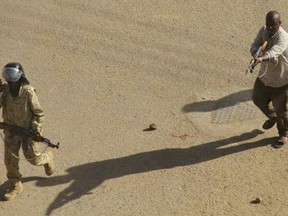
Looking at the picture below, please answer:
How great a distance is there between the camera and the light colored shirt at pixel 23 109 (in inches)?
271

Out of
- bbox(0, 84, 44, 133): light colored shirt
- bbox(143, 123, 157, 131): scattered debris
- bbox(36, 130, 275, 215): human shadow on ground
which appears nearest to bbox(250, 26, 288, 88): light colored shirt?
bbox(36, 130, 275, 215): human shadow on ground

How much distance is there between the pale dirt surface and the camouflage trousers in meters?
0.42

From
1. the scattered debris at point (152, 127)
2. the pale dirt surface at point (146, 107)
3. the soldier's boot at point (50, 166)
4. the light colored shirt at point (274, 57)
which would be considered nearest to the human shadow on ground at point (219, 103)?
the pale dirt surface at point (146, 107)

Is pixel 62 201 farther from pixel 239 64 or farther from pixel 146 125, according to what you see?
pixel 239 64

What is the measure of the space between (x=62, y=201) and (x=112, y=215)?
70 centimetres

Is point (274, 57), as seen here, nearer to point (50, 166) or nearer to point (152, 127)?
point (152, 127)

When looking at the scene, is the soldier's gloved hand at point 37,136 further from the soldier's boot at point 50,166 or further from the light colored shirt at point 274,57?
the light colored shirt at point 274,57

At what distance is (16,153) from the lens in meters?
7.39

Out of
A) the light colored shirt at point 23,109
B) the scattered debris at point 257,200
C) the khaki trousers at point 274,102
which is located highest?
the light colored shirt at point 23,109

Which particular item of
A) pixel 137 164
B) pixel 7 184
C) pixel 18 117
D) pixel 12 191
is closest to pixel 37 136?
pixel 18 117

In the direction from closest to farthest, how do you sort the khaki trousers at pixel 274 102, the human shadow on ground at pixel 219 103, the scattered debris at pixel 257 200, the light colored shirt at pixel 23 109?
the light colored shirt at pixel 23 109 → the scattered debris at pixel 257 200 → the khaki trousers at pixel 274 102 → the human shadow on ground at pixel 219 103

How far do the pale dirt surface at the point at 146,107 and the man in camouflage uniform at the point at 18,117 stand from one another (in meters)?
0.42

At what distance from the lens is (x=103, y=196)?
7.68m

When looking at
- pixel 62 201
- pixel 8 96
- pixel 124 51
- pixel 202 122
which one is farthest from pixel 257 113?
pixel 8 96
